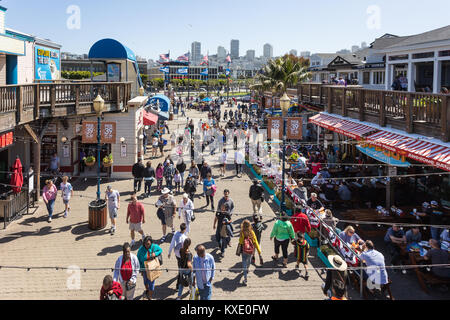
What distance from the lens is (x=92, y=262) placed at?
10367 millimetres

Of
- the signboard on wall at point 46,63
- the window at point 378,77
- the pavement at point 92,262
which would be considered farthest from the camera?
the window at point 378,77

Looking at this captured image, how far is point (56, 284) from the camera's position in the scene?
30.1ft

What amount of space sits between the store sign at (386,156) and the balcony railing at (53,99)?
38.7ft

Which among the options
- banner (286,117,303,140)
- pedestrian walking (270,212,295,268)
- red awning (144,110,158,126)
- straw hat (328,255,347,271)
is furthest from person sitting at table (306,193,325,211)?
red awning (144,110,158,126)

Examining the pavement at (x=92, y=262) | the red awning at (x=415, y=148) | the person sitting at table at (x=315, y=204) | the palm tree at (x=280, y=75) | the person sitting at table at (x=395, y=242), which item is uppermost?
the palm tree at (x=280, y=75)

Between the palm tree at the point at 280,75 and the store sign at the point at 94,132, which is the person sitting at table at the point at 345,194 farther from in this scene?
the palm tree at the point at 280,75

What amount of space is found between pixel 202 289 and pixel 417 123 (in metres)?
8.18

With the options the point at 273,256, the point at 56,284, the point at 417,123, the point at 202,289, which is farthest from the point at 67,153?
the point at 417,123

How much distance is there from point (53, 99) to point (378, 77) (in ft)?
69.1

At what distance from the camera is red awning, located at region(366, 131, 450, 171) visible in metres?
9.41

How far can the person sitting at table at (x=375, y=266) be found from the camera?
27.3 ft

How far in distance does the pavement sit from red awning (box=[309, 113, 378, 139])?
424 cm

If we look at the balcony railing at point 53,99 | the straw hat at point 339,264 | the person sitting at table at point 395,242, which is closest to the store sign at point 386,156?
the person sitting at table at point 395,242
